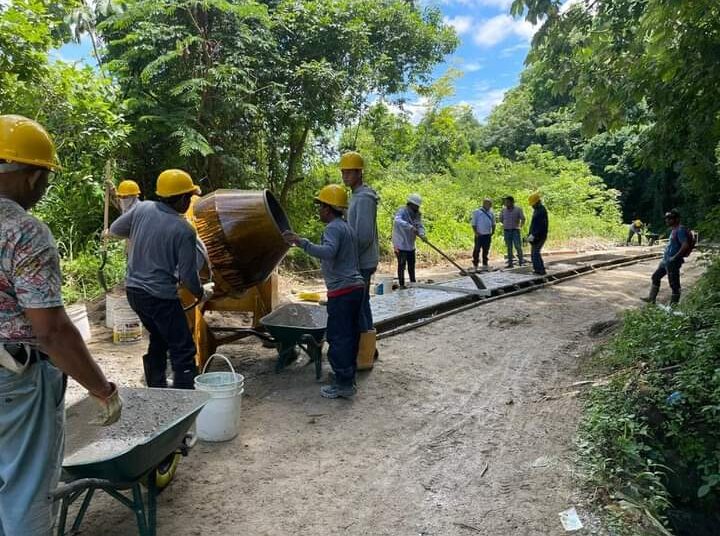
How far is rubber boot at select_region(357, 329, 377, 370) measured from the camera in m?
5.18

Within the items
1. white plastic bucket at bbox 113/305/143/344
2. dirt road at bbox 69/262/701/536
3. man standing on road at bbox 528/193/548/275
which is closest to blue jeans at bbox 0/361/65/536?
dirt road at bbox 69/262/701/536

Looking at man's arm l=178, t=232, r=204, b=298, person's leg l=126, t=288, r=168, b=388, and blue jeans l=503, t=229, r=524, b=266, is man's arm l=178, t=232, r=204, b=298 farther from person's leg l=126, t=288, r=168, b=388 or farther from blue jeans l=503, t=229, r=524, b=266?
blue jeans l=503, t=229, r=524, b=266

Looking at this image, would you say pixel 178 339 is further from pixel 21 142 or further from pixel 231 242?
pixel 21 142

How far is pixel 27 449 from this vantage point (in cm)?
189

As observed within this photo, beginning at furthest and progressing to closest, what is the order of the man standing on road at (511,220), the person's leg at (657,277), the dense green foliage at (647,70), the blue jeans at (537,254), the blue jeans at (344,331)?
1. the man standing on road at (511,220)
2. the blue jeans at (537,254)
3. the person's leg at (657,277)
4. the dense green foliage at (647,70)
5. the blue jeans at (344,331)

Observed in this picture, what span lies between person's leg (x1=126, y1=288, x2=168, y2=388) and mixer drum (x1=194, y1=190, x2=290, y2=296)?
85 centimetres

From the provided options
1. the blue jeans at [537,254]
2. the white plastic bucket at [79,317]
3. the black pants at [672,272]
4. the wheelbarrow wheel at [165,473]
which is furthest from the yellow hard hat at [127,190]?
the blue jeans at [537,254]

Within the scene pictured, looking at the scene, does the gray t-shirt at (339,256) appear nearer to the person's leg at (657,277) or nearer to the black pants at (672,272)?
the black pants at (672,272)

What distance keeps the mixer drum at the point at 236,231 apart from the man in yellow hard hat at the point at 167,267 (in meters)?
0.70

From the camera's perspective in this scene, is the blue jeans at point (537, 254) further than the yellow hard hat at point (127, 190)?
Yes

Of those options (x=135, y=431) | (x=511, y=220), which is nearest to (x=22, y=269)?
(x=135, y=431)

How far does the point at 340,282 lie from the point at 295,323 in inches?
43.4

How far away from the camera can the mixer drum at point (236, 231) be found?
14.5ft

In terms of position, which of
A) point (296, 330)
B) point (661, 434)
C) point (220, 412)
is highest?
point (296, 330)
